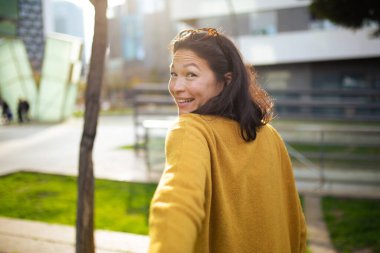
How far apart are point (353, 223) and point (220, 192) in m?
3.94

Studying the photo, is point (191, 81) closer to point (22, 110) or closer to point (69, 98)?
point (22, 110)

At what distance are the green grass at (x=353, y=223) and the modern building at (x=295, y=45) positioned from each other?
16295 mm

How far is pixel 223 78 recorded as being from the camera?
1503 mm

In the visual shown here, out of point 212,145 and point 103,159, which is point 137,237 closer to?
point 212,145

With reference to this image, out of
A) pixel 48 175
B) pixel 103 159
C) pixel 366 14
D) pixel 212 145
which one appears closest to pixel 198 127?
pixel 212 145

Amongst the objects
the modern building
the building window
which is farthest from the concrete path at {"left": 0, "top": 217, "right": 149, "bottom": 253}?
the building window

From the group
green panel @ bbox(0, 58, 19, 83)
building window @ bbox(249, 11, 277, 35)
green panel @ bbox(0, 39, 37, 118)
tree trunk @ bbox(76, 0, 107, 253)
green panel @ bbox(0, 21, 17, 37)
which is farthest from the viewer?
building window @ bbox(249, 11, 277, 35)

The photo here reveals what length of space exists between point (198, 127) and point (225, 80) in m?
0.38

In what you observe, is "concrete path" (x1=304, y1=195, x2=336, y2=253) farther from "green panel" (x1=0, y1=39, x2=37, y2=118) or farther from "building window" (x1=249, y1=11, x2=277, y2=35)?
"building window" (x1=249, y1=11, x2=277, y2=35)

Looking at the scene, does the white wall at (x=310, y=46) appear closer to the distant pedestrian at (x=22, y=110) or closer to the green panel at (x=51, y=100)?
the green panel at (x=51, y=100)

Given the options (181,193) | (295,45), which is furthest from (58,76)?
(181,193)

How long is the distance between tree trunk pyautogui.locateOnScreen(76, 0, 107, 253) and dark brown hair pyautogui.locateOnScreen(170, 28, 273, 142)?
3.34 feet

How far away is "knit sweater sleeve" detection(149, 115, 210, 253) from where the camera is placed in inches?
37.9

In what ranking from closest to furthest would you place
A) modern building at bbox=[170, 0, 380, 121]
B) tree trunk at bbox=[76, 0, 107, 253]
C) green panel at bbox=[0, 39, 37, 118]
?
tree trunk at bbox=[76, 0, 107, 253]
green panel at bbox=[0, 39, 37, 118]
modern building at bbox=[170, 0, 380, 121]
